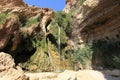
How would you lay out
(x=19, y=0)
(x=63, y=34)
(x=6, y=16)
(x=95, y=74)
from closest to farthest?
(x=95, y=74), (x=6, y=16), (x=63, y=34), (x=19, y=0)

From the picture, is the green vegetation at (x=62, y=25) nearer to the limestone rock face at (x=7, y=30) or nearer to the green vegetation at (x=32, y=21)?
the green vegetation at (x=32, y=21)

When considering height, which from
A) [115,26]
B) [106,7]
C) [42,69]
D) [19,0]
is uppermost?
[19,0]

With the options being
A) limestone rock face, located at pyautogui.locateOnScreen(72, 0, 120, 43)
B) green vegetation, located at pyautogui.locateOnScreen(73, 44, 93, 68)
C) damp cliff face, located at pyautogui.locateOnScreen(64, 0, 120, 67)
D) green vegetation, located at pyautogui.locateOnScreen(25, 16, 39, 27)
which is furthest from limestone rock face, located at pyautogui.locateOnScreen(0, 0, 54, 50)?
green vegetation, located at pyautogui.locateOnScreen(73, 44, 93, 68)

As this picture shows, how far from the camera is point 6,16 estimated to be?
52.7ft

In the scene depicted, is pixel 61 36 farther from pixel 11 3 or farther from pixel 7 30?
pixel 11 3

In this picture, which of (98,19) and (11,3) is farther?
(11,3)

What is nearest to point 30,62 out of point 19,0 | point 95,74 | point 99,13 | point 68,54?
point 68,54

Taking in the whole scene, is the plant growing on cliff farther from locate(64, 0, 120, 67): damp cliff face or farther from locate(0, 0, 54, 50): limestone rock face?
locate(64, 0, 120, 67): damp cliff face

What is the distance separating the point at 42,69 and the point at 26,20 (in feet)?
13.4

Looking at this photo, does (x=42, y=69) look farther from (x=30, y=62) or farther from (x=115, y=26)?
(x=115, y=26)

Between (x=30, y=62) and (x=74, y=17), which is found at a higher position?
(x=74, y=17)

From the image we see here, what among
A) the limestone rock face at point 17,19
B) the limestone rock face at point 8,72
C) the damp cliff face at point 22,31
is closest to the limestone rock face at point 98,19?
the damp cliff face at point 22,31

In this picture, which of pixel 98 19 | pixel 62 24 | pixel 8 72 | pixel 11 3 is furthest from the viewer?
pixel 62 24

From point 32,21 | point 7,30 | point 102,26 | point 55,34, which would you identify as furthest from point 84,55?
point 32,21
